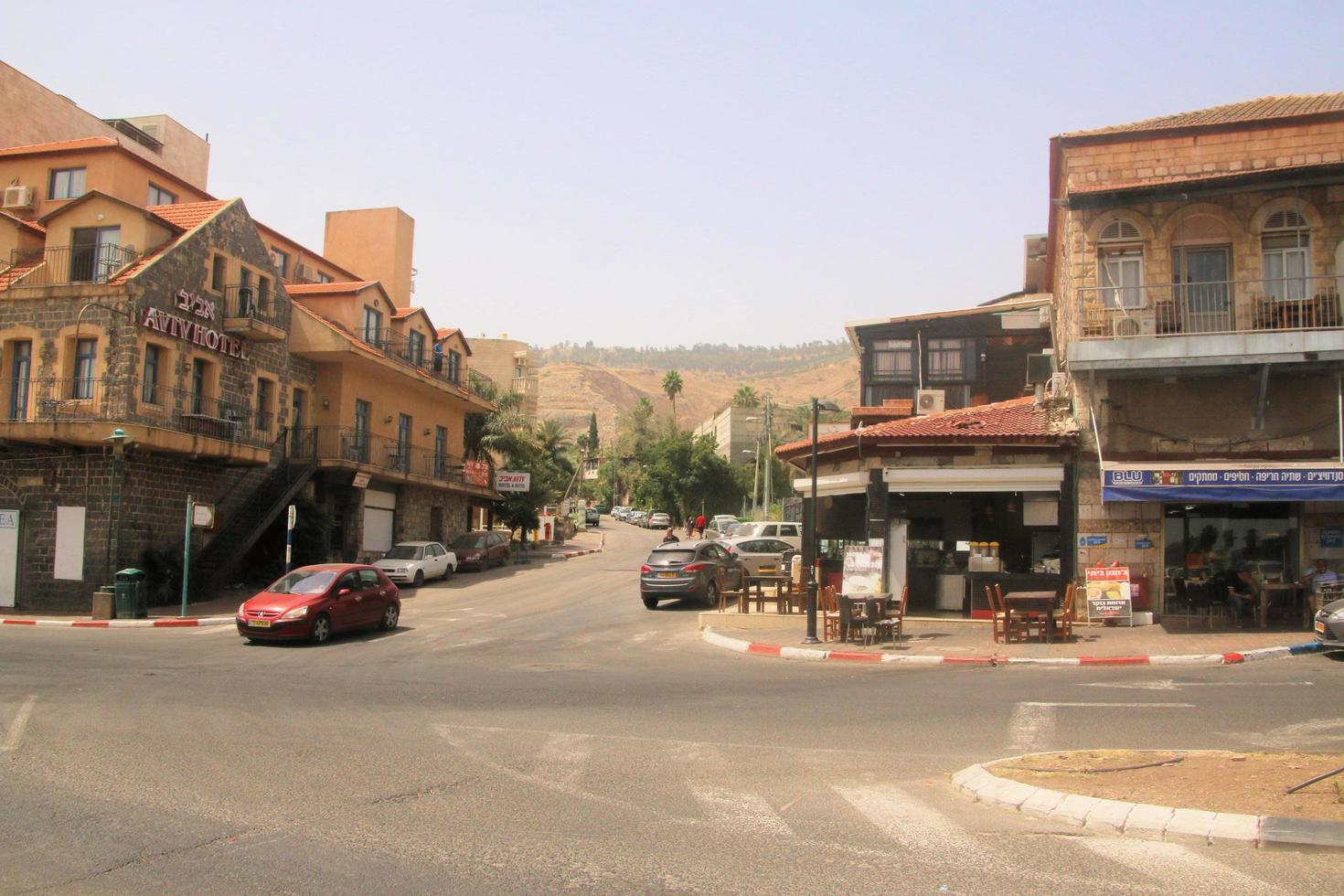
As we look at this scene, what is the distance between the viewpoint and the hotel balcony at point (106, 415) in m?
25.8

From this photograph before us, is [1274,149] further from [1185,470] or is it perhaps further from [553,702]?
[553,702]

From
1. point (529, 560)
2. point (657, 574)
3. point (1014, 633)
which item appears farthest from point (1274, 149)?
point (529, 560)

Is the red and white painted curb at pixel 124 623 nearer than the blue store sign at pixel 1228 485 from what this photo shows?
No

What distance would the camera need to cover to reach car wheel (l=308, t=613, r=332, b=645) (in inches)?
763

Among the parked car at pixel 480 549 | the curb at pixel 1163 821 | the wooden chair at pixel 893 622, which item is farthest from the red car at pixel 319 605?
the parked car at pixel 480 549

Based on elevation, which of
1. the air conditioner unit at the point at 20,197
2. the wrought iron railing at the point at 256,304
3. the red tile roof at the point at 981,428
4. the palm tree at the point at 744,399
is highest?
the palm tree at the point at 744,399

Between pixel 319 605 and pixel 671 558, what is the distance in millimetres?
9608

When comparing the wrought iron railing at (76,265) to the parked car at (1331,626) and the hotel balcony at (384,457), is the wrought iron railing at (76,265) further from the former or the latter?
the parked car at (1331,626)

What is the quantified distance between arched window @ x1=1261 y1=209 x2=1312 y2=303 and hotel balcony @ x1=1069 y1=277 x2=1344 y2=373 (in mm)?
37

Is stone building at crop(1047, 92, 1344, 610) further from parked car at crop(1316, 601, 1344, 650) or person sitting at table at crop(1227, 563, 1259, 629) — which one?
parked car at crop(1316, 601, 1344, 650)

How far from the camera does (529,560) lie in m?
44.6

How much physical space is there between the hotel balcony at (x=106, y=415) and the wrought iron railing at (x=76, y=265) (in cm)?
288

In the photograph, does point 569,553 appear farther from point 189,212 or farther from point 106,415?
point 106,415

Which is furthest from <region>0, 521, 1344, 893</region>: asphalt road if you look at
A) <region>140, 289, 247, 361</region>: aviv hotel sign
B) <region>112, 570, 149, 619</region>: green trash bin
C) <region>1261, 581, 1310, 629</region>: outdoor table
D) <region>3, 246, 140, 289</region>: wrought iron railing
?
<region>3, 246, 140, 289</region>: wrought iron railing
